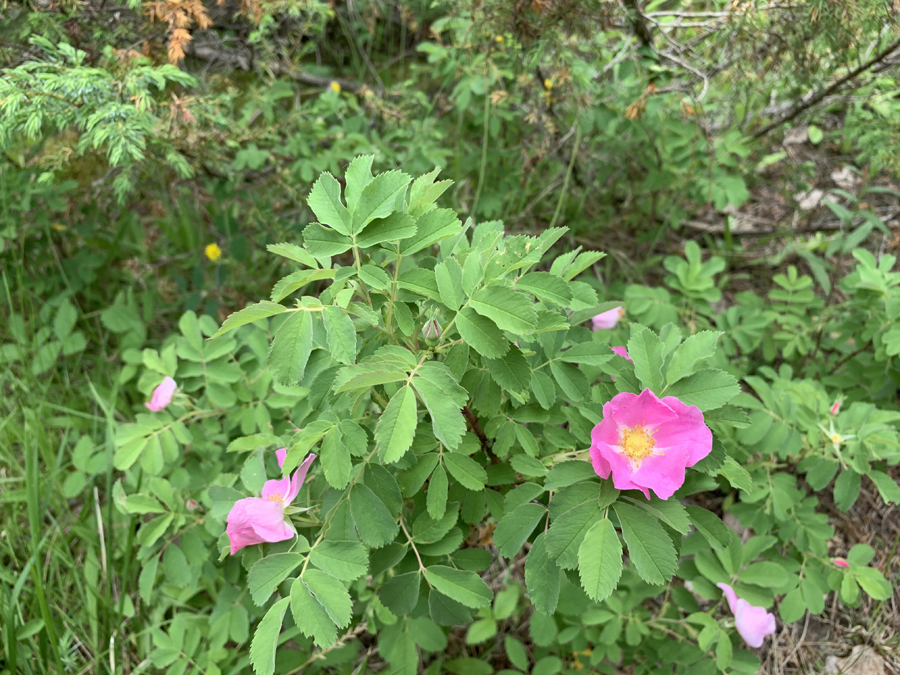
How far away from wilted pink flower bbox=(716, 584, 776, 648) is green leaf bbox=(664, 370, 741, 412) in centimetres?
73

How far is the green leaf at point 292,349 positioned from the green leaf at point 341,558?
0.32m

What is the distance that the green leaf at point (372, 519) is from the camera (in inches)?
41.7

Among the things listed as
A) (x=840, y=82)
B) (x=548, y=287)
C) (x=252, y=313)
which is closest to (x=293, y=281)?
(x=252, y=313)

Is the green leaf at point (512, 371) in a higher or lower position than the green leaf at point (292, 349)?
lower

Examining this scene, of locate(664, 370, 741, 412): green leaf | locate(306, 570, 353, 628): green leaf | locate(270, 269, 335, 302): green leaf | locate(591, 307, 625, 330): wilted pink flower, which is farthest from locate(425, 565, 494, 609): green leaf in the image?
locate(591, 307, 625, 330): wilted pink flower

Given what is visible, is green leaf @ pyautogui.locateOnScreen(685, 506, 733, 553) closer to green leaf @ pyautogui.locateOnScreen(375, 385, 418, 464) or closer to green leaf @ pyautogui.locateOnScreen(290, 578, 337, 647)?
green leaf @ pyautogui.locateOnScreen(375, 385, 418, 464)

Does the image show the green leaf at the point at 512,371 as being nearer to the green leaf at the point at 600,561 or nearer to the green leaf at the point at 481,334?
the green leaf at the point at 481,334

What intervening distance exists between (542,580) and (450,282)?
0.56m

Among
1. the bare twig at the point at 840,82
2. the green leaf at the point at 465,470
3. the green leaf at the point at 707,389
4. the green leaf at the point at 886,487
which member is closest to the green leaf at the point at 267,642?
the green leaf at the point at 465,470

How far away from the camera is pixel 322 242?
1029 millimetres

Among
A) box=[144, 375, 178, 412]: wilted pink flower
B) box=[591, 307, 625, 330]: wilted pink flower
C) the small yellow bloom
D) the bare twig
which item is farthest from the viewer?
the small yellow bloom

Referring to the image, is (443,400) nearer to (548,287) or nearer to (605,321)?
(548,287)

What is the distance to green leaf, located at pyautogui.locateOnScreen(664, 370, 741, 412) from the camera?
1041 mm

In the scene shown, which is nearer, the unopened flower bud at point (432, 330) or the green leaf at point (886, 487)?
the unopened flower bud at point (432, 330)
